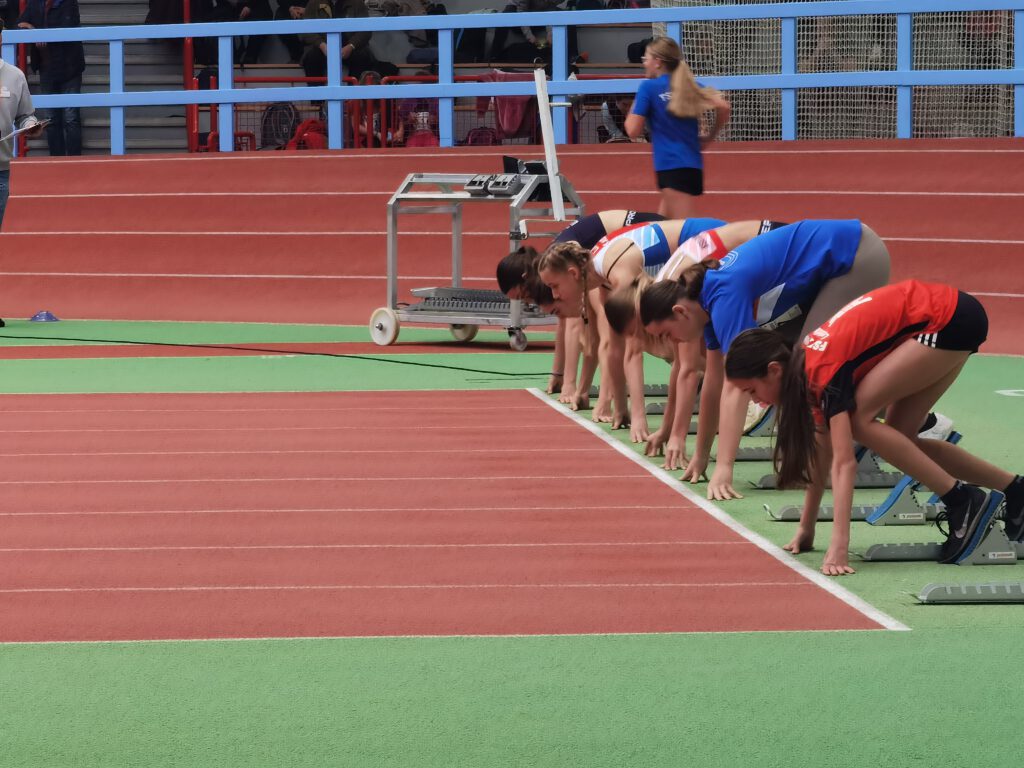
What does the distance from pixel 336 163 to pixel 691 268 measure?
1076 cm

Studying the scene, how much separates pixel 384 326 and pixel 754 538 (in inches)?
307

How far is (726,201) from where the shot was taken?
1513cm

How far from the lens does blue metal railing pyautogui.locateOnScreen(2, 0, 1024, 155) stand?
49.4ft

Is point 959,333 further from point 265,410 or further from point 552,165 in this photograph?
point 552,165

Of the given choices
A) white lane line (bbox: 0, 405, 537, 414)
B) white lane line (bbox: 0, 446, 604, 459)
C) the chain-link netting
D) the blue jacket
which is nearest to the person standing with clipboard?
the blue jacket

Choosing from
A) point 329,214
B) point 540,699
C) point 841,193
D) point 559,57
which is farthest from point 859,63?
point 540,699

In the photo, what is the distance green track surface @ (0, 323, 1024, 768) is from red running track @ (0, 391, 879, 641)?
0.24m

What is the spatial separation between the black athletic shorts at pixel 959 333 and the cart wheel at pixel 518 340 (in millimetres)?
7661

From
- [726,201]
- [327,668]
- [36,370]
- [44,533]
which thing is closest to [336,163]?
[726,201]

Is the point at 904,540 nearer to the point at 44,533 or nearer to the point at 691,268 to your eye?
the point at 691,268

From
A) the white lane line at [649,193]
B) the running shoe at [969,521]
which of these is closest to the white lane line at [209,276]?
the white lane line at [649,193]

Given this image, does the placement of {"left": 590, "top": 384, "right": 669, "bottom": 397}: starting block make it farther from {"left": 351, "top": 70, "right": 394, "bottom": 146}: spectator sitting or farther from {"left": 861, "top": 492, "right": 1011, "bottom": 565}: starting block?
{"left": 351, "top": 70, "right": 394, "bottom": 146}: spectator sitting

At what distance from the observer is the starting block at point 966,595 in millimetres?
5160

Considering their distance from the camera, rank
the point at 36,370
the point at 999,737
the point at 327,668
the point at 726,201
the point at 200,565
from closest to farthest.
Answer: the point at 999,737 → the point at 327,668 → the point at 200,565 → the point at 36,370 → the point at 726,201
